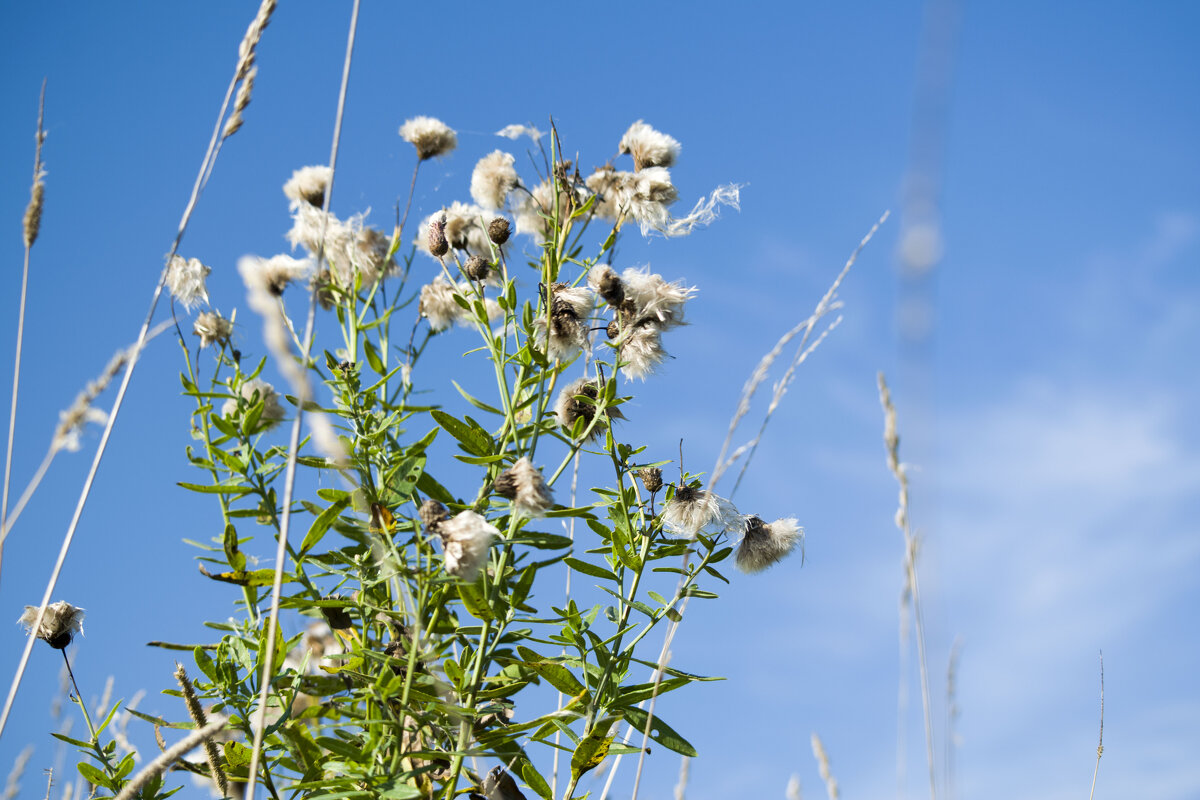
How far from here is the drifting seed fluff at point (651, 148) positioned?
1.98m

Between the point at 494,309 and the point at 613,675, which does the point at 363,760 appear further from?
the point at 494,309

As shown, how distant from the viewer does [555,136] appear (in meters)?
1.84

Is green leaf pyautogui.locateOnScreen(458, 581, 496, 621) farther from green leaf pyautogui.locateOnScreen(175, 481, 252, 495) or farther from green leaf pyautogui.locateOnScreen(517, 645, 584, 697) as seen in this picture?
green leaf pyautogui.locateOnScreen(175, 481, 252, 495)

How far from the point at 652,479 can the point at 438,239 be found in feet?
2.24

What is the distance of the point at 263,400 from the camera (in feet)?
5.51

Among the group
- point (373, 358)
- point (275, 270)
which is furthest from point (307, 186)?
point (373, 358)

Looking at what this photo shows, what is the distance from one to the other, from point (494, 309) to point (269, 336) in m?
0.88

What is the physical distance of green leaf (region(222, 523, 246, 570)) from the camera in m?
1.61

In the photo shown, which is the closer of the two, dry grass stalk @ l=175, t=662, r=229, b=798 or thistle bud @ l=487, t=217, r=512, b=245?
dry grass stalk @ l=175, t=662, r=229, b=798

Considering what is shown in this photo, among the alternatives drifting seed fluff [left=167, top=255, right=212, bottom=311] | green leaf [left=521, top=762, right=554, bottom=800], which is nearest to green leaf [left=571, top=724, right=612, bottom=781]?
green leaf [left=521, top=762, right=554, bottom=800]

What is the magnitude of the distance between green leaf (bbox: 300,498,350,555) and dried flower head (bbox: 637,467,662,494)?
1.73 feet

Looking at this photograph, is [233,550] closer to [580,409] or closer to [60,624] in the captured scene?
[60,624]

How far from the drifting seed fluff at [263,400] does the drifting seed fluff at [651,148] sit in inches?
34.9

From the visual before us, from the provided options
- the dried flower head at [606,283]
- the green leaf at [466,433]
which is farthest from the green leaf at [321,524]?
the dried flower head at [606,283]
